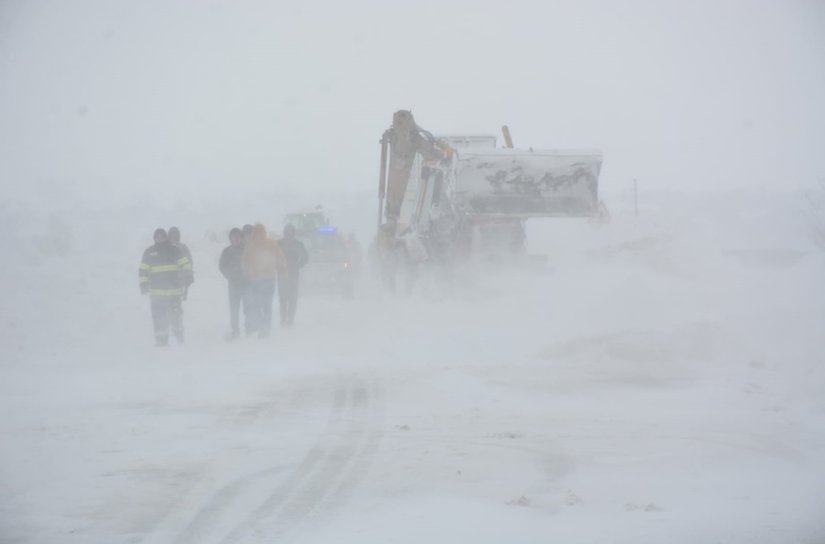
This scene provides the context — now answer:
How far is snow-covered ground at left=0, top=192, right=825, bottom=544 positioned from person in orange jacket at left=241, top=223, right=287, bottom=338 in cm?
55

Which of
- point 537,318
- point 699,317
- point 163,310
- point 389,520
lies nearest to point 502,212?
point 537,318

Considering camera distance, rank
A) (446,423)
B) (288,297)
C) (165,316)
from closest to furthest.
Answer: (446,423)
(165,316)
(288,297)

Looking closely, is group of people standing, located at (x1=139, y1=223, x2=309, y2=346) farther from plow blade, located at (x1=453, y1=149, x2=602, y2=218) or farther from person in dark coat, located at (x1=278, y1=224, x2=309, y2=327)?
plow blade, located at (x1=453, y1=149, x2=602, y2=218)

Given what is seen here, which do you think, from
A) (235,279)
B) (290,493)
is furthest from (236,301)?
(290,493)

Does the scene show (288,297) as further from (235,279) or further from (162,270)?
(162,270)

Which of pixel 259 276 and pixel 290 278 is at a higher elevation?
pixel 259 276

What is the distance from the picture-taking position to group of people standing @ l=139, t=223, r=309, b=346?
48.1 ft

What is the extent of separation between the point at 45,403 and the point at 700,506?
6.12m

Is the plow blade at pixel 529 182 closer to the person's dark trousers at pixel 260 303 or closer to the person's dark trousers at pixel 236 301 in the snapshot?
the person's dark trousers at pixel 260 303

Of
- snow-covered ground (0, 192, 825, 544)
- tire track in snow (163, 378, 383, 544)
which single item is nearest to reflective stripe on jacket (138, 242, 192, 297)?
snow-covered ground (0, 192, 825, 544)

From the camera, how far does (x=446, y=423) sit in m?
8.01

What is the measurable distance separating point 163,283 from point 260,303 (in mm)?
1531

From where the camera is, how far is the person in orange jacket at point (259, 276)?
15.4 metres

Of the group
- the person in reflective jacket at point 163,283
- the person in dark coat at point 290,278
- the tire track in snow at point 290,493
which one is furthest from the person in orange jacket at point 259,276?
the tire track in snow at point 290,493
